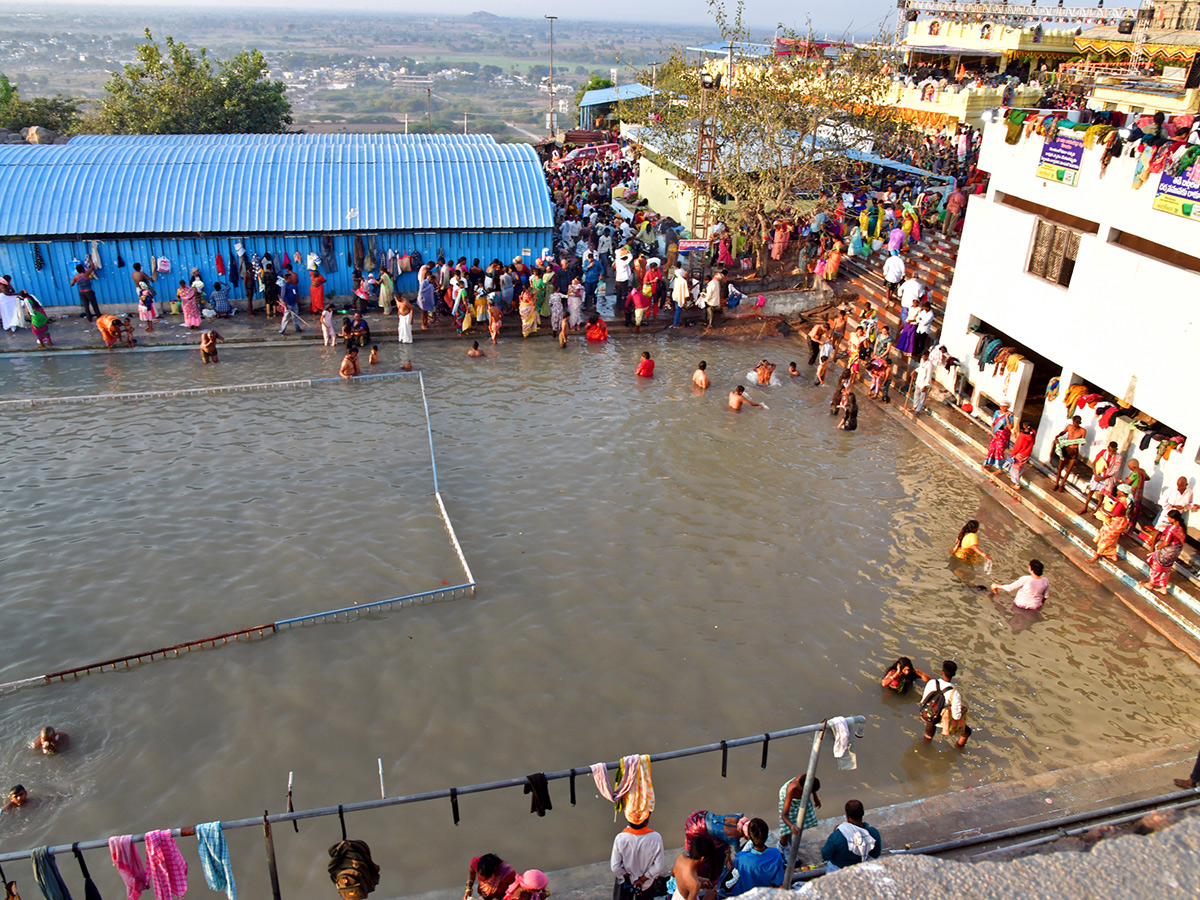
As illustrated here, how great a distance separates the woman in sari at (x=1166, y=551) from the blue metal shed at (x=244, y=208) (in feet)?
51.4

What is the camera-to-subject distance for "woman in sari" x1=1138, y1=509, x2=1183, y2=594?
10.8 m

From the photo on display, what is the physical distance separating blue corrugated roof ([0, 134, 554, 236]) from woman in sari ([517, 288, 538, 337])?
278cm

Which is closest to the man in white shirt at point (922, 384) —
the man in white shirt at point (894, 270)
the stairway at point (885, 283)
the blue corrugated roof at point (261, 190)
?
the stairway at point (885, 283)

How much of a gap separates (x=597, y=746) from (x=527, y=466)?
6465 millimetres

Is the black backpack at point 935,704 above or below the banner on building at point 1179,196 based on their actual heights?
below

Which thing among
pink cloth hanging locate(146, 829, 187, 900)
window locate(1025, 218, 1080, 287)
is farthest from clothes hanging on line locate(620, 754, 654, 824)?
window locate(1025, 218, 1080, 287)

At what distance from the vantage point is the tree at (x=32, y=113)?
37844mm

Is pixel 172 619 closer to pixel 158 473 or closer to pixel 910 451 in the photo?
pixel 158 473

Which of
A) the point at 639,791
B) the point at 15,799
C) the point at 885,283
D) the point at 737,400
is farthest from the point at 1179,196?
the point at 15,799

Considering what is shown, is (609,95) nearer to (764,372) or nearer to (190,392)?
(764,372)

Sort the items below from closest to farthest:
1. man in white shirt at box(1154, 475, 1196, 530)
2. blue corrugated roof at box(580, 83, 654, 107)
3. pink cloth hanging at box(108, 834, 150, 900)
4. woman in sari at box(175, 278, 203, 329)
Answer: pink cloth hanging at box(108, 834, 150, 900)
man in white shirt at box(1154, 475, 1196, 530)
woman in sari at box(175, 278, 203, 329)
blue corrugated roof at box(580, 83, 654, 107)

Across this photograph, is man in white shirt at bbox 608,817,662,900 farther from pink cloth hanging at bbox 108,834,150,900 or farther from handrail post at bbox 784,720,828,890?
pink cloth hanging at bbox 108,834,150,900

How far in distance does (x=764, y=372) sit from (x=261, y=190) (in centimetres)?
1341

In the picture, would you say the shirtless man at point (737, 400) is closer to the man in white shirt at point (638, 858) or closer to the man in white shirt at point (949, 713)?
the man in white shirt at point (949, 713)
